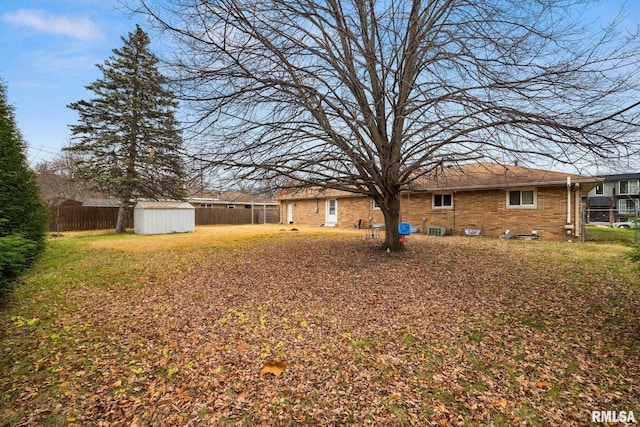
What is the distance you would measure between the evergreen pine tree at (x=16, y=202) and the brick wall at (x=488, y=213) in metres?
15.4

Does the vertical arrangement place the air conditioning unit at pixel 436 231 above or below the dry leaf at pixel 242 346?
above

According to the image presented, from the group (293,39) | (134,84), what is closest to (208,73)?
(293,39)

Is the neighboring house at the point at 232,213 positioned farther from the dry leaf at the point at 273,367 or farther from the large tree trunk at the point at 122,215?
the dry leaf at the point at 273,367

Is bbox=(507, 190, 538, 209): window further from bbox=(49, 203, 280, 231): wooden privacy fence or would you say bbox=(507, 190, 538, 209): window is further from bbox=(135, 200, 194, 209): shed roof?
bbox=(49, 203, 280, 231): wooden privacy fence

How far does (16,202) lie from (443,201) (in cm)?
1635

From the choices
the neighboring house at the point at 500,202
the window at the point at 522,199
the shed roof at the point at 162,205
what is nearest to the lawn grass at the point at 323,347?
the neighboring house at the point at 500,202

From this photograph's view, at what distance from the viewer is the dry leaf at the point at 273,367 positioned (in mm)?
3172

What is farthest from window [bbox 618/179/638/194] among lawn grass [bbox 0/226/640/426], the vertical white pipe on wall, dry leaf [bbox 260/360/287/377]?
dry leaf [bbox 260/360/287/377]

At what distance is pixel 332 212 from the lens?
71.5 ft

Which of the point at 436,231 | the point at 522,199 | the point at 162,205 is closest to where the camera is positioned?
the point at 522,199

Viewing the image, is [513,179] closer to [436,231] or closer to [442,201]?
[442,201]

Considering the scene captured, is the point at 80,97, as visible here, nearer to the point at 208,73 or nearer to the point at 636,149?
the point at 208,73

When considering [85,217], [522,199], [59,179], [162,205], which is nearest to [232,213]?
[162,205]

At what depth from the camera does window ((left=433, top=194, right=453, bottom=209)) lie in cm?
1526
